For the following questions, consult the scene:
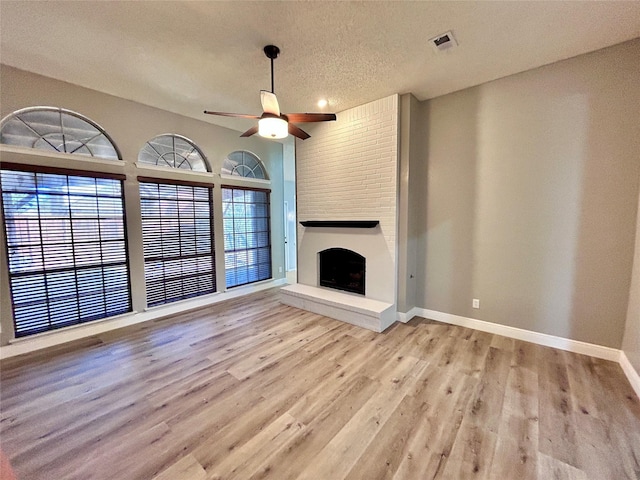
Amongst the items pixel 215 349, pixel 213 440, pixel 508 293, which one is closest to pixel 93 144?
pixel 215 349

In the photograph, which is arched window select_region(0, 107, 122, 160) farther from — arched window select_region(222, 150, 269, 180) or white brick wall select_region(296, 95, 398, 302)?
white brick wall select_region(296, 95, 398, 302)

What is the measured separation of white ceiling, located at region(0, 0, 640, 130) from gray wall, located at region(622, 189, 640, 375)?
199cm

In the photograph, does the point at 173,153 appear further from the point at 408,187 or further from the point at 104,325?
the point at 408,187

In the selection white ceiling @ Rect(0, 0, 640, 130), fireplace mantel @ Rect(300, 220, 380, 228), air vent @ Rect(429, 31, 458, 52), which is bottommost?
fireplace mantel @ Rect(300, 220, 380, 228)

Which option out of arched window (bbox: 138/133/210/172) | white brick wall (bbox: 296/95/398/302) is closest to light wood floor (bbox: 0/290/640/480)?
white brick wall (bbox: 296/95/398/302)

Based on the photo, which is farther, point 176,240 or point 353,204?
point 176,240

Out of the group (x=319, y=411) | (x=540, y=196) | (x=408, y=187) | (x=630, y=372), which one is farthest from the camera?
(x=408, y=187)

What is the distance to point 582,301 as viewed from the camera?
2.79 metres

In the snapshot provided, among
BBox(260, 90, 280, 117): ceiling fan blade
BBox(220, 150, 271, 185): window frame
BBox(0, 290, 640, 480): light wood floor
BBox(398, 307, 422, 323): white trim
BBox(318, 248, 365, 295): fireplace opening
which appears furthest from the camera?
BBox(220, 150, 271, 185): window frame

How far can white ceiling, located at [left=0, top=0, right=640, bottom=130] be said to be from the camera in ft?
6.82

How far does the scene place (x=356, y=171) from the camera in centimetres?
401

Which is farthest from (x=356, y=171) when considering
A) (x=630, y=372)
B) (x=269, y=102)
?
(x=630, y=372)

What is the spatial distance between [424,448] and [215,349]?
2315 millimetres

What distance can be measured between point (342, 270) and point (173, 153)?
338 cm
